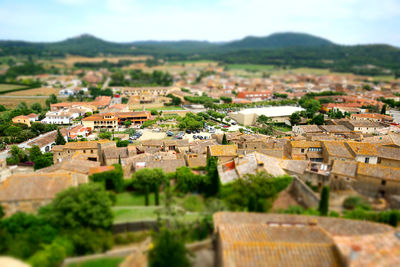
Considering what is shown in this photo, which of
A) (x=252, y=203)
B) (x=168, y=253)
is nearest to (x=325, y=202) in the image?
(x=252, y=203)

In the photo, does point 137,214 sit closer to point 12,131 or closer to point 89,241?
point 89,241

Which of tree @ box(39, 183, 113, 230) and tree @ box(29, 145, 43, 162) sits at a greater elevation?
tree @ box(39, 183, 113, 230)

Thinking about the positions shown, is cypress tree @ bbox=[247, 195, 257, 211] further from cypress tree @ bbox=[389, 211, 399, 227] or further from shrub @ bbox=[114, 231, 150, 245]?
cypress tree @ bbox=[389, 211, 399, 227]

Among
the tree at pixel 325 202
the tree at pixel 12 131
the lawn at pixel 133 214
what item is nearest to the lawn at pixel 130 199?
the lawn at pixel 133 214

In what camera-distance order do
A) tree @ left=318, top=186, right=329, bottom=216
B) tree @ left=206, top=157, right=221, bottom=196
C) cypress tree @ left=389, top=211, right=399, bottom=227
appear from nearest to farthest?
1. cypress tree @ left=389, top=211, right=399, bottom=227
2. tree @ left=318, top=186, right=329, bottom=216
3. tree @ left=206, top=157, right=221, bottom=196

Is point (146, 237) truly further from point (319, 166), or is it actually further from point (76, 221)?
point (319, 166)

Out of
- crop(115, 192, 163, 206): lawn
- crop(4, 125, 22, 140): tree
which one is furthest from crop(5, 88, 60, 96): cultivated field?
crop(115, 192, 163, 206): lawn

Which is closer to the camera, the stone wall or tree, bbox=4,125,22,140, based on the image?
the stone wall

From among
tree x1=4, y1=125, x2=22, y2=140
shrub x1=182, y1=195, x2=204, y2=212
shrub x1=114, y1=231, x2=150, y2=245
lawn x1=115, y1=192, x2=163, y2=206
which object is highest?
shrub x1=182, y1=195, x2=204, y2=212
